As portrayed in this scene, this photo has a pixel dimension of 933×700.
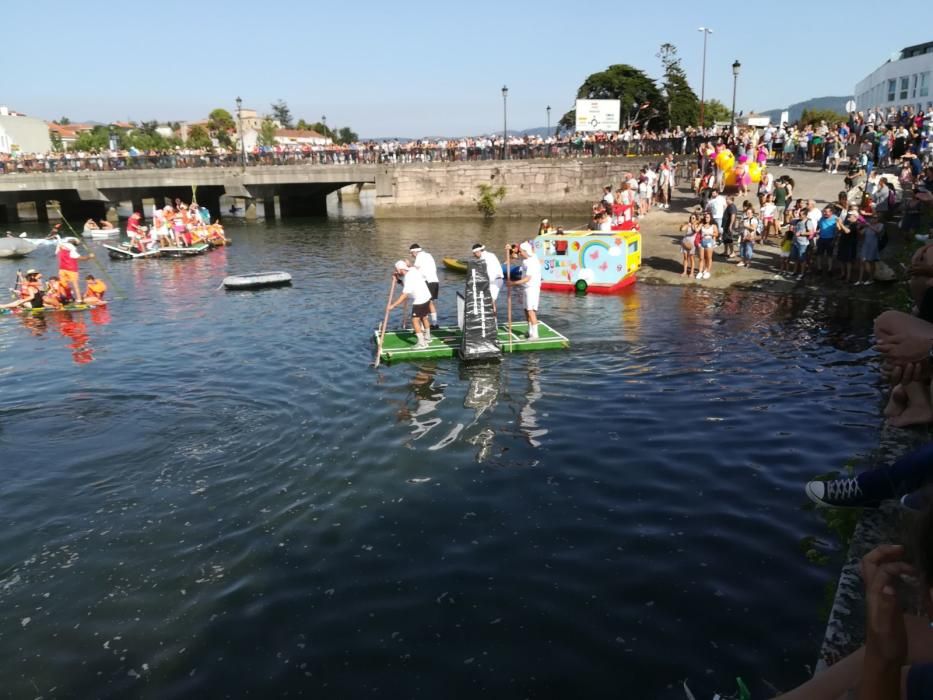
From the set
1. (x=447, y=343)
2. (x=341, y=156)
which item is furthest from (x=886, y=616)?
(x=341, y=156)

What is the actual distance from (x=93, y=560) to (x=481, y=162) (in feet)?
123

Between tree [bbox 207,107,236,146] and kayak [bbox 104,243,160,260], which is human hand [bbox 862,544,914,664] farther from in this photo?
tree [bbox 207,107,236,146]

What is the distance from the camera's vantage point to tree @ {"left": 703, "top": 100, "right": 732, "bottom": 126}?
98369mm

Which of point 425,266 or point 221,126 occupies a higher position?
point 221,126

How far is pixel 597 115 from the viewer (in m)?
43.6

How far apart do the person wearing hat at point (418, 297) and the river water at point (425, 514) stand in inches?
29.8

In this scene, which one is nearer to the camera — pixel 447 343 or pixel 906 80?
pixel 447 343

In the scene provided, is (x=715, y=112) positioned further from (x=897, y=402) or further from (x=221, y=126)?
(x=897, y=402)

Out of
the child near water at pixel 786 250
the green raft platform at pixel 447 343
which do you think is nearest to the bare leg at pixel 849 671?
the green raft platform at pixel 447 343

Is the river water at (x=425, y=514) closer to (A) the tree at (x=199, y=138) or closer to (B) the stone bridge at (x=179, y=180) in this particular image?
(B) the stone bridge at (x=179, y=180)

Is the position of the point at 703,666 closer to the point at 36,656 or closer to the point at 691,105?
the point at 36,656

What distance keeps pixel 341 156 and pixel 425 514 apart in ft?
131

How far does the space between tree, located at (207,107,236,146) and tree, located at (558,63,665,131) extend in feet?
182

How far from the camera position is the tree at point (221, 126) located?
10650cm
